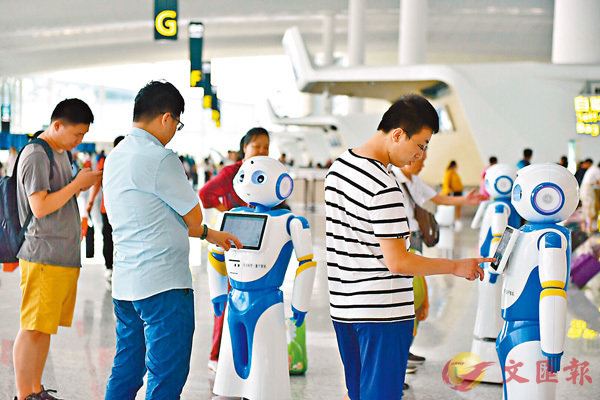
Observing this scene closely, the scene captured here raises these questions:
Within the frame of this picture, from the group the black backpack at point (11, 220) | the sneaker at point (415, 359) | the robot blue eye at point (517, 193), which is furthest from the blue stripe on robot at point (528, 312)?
the black backpack at point (11, 220)

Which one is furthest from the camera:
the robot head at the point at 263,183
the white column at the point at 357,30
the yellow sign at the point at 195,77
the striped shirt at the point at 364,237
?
the white column at the point at 357,30

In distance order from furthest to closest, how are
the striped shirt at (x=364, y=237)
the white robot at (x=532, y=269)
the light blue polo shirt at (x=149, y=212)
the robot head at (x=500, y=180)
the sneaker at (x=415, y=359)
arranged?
the sneaker at (x=415, y=359) → the robot head at (x=500, y=180) → the white robot at (x=532, y=269) → the light blue polo shirt at (x=149, y=212) → the striped shirt at (x=364, y=237)

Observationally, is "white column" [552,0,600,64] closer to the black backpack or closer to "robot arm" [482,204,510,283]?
"robot arm" [482,204,510,283]

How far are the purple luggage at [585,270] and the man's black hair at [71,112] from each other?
26.2 ft

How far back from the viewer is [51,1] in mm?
34781

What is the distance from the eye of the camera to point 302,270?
4.96 m

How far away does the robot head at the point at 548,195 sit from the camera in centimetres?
428

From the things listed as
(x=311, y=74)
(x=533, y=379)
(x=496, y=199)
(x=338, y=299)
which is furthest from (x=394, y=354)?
(x=311, y=74)

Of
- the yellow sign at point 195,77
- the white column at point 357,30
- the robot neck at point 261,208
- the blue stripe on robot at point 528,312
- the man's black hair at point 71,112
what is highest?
the white column at point 357,30

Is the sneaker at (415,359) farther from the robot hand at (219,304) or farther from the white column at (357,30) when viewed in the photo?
the white column at (357,30)

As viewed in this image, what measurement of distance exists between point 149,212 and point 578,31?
67.0ft

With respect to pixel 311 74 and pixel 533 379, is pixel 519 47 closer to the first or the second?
pixel 311 74

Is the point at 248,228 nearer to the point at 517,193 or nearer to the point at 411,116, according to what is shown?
the point at 517,193

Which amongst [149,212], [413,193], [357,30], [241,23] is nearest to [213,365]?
[413,193]
